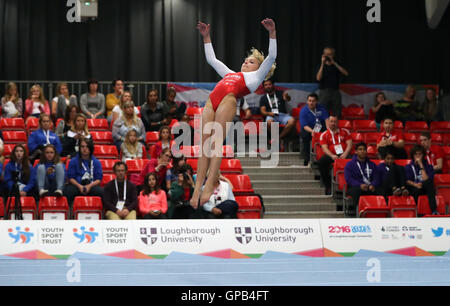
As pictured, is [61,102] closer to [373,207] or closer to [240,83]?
[373,207]

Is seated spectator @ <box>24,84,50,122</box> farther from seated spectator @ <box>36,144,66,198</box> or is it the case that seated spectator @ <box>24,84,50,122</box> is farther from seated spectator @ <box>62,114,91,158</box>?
seated spectator @ <box>36,144,66,198</box>

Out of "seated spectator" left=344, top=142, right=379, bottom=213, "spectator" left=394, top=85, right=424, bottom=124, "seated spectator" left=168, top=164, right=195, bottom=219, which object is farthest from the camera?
"spectator" left=394, top=85, right=424, bottom=124

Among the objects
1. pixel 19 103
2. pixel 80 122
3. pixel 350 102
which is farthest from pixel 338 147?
pixel 19 103

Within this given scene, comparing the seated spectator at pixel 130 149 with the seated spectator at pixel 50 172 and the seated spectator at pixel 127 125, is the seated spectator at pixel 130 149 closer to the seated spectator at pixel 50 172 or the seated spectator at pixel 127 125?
the seated spectator at pixel 127 125

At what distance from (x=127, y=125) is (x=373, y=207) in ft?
13.3

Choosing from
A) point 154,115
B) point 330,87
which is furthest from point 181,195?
point 330,87

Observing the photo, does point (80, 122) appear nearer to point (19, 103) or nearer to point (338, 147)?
point (19, 103)

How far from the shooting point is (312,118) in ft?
39.8

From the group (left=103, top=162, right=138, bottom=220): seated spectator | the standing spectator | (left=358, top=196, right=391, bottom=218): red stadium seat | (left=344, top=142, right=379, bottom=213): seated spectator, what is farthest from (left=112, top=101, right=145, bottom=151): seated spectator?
(left=358, top=196, right=391, bottom=218): red stadium seat

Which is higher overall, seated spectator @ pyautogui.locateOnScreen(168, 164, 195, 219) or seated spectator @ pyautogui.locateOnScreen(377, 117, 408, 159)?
seated spectator @ pyautogui.locateOnScreen(377, 117, 408, 159)

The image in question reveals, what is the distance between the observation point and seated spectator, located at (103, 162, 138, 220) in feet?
33.6

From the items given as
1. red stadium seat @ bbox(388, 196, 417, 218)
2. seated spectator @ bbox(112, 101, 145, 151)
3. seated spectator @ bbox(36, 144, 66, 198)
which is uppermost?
seated spectator @ bbox(112, 101, 145, 151)

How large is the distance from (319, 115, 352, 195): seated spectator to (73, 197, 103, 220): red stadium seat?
366 centimetres

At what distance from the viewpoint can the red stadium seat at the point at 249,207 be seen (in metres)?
10.5
